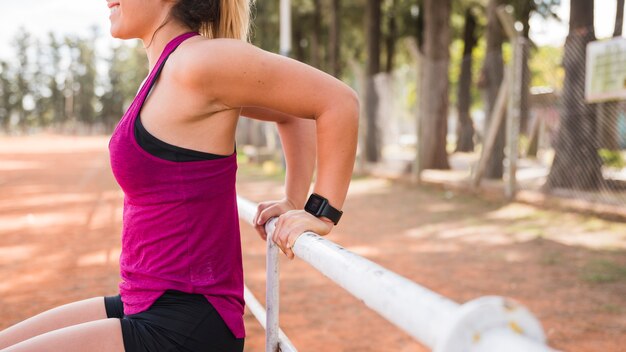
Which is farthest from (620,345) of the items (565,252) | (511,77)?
(511,77)

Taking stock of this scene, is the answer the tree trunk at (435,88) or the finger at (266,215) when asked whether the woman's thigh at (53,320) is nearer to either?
the finger at (266,215)

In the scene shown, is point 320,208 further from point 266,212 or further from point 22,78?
point 22,78

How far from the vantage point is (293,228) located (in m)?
1.40

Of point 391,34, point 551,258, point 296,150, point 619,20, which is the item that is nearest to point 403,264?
point 551,258

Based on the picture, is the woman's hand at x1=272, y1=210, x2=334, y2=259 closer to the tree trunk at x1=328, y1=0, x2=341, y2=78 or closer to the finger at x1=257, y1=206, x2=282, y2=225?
the finger at x1=257, y1=206, x2=282, y2=225

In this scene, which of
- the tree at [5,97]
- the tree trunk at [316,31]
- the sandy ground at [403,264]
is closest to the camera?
the sandy ground at [403,264]

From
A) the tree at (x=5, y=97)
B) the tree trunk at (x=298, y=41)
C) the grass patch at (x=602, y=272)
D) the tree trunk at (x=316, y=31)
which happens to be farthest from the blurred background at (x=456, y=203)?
the tree at (x=5, y=97)

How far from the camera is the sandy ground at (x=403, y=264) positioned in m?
4.29

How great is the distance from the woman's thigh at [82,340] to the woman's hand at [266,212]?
477mm

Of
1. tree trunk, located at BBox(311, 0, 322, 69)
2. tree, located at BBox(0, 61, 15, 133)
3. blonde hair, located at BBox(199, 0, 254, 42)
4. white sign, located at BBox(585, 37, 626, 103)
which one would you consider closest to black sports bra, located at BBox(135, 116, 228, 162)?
blonde hair, located at BBox(199, 0, 254, 42)

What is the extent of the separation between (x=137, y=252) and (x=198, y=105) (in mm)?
385

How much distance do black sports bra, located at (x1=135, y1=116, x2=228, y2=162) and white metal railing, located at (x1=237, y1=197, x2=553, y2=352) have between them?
0.47 m

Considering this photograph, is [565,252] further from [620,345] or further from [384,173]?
[384,173]

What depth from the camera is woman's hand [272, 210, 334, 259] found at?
1.38 m
